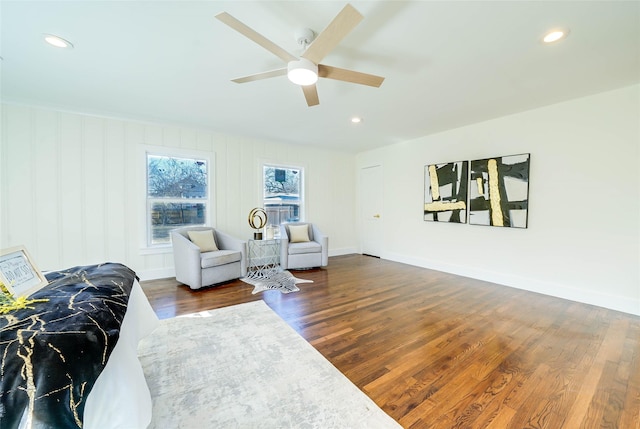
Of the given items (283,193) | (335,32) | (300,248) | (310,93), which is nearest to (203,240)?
(300,248)

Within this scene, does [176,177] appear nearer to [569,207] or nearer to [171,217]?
[171,217]

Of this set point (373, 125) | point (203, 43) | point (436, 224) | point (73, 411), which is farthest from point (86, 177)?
point (436, 224)

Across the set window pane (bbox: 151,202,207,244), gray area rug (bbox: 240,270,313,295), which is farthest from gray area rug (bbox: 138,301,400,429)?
window pane (bbox: 151,202,207,244)

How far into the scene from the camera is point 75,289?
4.41 ft

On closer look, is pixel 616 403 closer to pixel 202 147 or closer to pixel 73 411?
pixel 73 411

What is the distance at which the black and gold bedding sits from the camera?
31.6 inches

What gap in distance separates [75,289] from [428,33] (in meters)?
2.92

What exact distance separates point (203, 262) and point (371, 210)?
12.7ft

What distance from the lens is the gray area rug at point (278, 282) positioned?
348cm

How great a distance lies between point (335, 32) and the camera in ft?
5.07

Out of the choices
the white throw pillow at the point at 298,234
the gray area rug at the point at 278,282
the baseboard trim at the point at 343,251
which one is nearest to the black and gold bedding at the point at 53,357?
the gray area rug at the point at 278,282

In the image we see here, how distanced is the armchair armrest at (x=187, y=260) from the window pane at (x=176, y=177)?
852 mm

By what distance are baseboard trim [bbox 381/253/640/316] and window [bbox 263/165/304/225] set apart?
9.80 feet

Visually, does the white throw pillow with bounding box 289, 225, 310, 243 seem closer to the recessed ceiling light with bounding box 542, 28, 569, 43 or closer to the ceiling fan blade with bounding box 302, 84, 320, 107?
the ceiling fan blade with bounding box 302, 84, 320, 107
